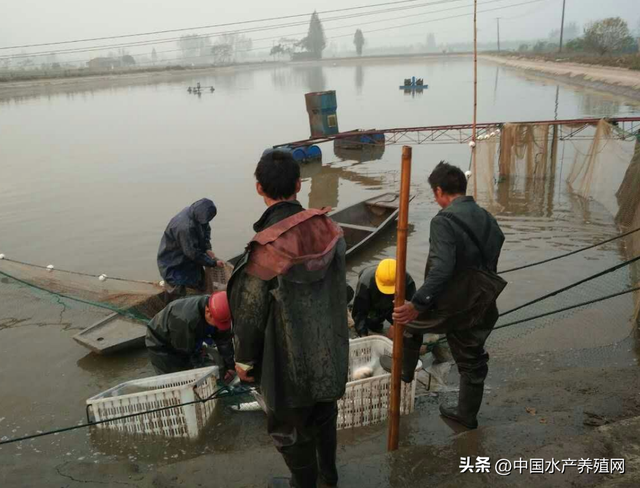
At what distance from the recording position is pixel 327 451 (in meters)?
2.68

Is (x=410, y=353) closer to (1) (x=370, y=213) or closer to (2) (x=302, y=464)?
(2) (x=302, y=464)

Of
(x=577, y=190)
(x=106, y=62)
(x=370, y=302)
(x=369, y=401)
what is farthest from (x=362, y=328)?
(x=106, y=62)

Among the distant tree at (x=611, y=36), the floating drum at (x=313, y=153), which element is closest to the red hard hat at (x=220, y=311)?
the floating drum at (x=313, y=153)

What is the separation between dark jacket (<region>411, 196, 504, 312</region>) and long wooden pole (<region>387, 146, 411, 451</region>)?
0.20 m

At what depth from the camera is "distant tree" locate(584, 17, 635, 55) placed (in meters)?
60.2

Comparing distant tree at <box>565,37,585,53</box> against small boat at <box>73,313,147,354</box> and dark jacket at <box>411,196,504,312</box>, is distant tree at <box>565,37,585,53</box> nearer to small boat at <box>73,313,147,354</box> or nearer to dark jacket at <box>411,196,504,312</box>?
small boat at <box>73,313,147,354</box>

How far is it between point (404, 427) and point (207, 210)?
3.21 m

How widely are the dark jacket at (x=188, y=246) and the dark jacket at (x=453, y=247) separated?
3.24m

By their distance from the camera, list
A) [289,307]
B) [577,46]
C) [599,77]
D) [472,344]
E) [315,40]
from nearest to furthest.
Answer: [289,307] → [472,344] → [599,77] → [577,46] → [315,40]

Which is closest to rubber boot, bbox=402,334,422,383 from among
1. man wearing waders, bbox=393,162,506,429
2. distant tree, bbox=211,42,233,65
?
man wearing waders, bbox=393,162,506,429

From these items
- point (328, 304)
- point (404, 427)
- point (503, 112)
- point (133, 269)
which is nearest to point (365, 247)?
point (133, 269)

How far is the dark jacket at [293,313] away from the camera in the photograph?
2129mm

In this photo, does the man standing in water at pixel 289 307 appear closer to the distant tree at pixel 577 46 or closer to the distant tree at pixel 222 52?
the distant tree at pixel 577 46

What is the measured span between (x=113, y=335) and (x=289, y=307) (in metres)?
4.13
